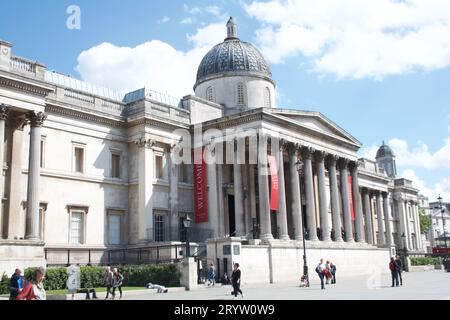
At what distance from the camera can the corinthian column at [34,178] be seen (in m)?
28.8

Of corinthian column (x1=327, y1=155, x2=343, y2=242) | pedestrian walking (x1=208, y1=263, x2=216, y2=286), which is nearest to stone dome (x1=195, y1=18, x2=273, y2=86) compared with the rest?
corinthian column (x1=327, y1=155, x2=343, y2=242)

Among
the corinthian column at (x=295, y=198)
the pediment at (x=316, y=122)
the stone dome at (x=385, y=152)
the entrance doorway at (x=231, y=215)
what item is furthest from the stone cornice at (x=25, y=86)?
the stone dome at (x=385, y=152)

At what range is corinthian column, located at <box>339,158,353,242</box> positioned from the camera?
44969 mm

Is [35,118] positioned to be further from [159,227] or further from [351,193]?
[351,193]

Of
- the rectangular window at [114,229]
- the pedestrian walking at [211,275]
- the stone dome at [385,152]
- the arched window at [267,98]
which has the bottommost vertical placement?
the pedestrian walking at [211,275]

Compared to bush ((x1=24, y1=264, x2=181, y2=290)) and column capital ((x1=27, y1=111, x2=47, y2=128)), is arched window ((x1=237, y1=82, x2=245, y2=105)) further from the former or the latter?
bush ((x1=24, y1=264, x2=181, y2=290))

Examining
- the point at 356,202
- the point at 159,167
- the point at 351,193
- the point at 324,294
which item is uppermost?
the point at 159,167

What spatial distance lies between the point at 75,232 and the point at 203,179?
33.2 ft

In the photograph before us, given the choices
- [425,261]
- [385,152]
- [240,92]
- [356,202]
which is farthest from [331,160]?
[385,152]

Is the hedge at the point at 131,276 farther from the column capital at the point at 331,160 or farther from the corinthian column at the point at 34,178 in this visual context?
the column capital at the point at 331,160

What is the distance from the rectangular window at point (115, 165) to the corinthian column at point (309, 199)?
14.2m

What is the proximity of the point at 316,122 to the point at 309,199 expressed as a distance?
6576 mm

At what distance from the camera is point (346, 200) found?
4575 centimetres
